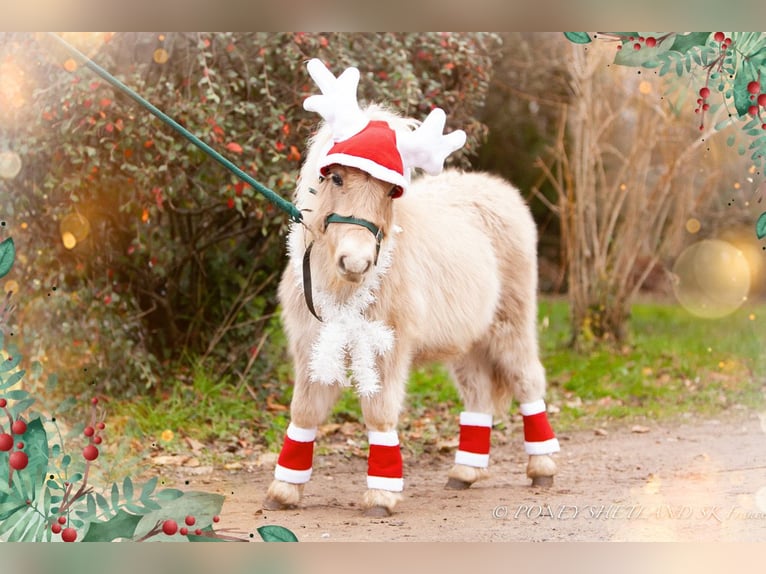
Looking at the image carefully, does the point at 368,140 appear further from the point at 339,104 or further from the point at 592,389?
the point at 592,389

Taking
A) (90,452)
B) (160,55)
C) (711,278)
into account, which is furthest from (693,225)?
(90,452)

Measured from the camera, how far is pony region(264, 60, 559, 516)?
2725mm

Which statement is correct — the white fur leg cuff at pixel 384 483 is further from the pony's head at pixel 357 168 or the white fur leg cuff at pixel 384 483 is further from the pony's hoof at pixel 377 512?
the pony's head at pixel 357 168

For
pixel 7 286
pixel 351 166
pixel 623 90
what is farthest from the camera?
pixel 623 90

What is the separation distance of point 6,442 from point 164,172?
1.24 metres

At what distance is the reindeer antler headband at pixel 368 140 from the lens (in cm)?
267

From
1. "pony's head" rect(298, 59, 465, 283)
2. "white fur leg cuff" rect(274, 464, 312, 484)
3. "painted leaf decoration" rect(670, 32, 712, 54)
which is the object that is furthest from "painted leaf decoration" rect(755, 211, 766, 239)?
"white fur leg cuff" rect(274, 464, 312, 484)

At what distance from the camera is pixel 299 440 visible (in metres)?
2.98

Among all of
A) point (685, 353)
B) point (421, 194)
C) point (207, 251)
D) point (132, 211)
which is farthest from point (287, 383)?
point (685, 353)

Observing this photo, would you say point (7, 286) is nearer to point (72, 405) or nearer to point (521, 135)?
point (72, 405)

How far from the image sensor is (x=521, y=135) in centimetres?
597

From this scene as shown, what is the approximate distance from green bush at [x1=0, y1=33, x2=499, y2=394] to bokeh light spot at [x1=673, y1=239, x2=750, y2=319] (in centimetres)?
126

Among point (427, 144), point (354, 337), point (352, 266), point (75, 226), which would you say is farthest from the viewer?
Result: point (75, 226)
